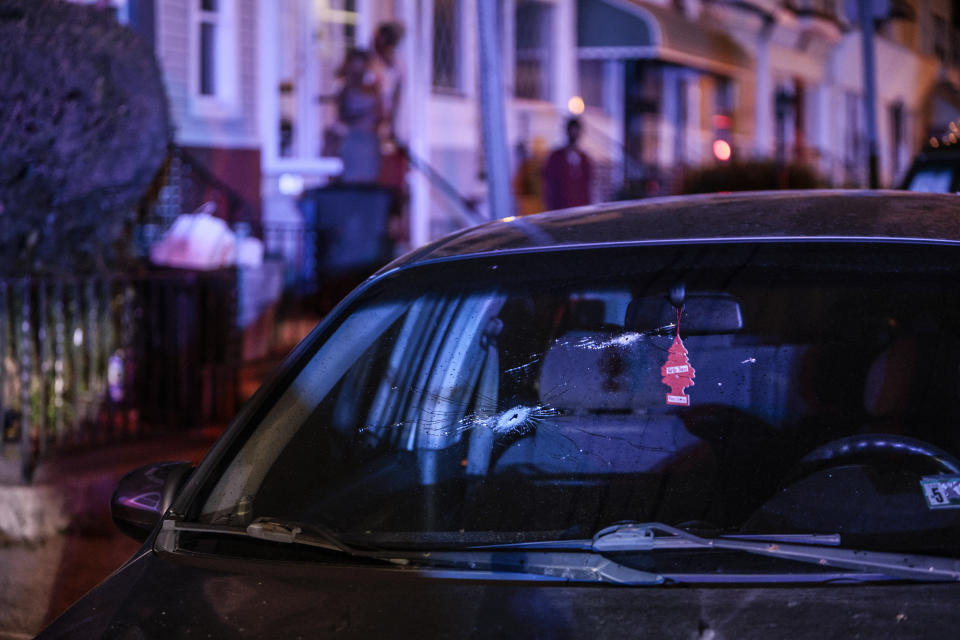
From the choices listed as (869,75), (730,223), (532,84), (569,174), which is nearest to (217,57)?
(569,174)

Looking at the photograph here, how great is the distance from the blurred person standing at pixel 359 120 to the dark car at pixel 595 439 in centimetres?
1087

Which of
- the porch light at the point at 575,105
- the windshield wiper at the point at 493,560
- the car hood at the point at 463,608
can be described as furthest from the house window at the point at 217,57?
the car hood at the point at 463,608

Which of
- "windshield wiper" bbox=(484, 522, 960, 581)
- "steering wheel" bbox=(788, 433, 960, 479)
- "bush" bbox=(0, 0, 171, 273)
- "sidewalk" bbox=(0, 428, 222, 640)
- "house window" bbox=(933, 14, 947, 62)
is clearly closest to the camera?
"windshield wiper" bbox=(484, 522, 960, 581)

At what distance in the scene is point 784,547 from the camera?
8.11 ft

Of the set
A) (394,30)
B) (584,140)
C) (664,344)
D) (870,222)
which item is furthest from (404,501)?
(584,140)

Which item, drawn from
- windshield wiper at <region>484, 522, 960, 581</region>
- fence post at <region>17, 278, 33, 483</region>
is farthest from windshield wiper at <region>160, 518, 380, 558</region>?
fence post at <region>17, 278, 33, 483</region>

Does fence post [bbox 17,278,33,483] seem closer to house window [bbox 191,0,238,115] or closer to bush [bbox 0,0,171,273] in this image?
bush [bbox 0,0,171,273]

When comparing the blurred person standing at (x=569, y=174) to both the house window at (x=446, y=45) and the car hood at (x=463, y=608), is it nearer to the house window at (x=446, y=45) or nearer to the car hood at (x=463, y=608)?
the house window at (x=446, y=45)

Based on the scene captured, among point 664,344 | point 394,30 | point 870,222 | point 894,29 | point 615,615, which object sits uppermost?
point 894,29

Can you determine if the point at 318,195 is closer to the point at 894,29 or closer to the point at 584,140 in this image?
the point at 584,140

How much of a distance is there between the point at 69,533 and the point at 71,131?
2108 millimetres

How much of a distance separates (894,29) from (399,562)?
34184 millimetres

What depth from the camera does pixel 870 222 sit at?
292cm

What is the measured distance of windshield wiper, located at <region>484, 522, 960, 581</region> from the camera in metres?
2.42
